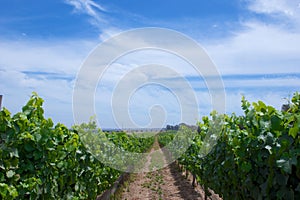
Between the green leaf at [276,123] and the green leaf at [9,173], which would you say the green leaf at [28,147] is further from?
the green leaf at [276,123]

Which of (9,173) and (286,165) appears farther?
(9,173)

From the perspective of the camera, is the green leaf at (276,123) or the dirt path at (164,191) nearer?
the green leaf at (276,123)

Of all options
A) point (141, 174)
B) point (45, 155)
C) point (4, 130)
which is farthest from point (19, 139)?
point (141, 174)

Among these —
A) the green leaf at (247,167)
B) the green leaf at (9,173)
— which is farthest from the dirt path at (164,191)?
the green leaf at (9,173)

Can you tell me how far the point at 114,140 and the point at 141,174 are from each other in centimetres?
Answer: 610

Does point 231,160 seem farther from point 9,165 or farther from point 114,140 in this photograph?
point 114,140

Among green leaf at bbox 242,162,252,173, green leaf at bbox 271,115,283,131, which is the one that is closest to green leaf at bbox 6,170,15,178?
green leaf at bbox 242,162,252,173

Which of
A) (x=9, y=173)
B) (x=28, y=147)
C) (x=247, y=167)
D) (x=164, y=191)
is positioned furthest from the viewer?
(x=164, y=191)

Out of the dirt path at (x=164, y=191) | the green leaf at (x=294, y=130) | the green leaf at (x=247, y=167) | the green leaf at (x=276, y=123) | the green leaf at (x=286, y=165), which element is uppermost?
the green leaf at (x=276, y=123)

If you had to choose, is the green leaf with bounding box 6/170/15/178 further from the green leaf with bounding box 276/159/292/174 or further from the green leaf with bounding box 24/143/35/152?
the green leaf with bounding box 276/159/292/174

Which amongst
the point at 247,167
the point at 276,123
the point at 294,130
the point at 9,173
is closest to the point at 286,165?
the point at 294,130

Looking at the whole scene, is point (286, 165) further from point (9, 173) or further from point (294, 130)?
point (9, 173)

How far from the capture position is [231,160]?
5.29 m

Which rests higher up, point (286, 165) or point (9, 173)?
point (286, 165)
